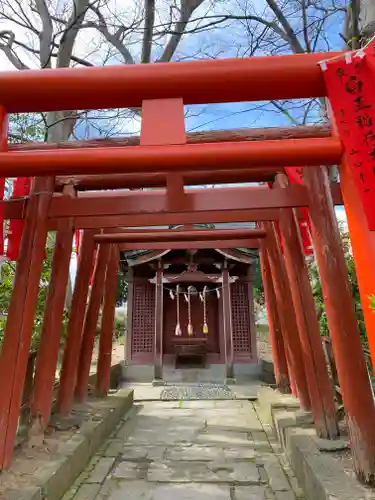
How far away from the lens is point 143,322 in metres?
12.8

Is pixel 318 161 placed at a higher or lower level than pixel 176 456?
higher

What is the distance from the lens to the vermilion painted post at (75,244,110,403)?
6213 millimetres

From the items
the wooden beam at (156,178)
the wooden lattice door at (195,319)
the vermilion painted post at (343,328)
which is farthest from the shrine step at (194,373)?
the vermilion painted post at (343,328)

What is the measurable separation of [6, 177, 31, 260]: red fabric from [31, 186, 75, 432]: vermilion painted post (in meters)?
0.51

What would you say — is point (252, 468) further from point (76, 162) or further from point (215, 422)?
point (76, 162)

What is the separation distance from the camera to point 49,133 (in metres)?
7.43

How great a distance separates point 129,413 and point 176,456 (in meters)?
2.71

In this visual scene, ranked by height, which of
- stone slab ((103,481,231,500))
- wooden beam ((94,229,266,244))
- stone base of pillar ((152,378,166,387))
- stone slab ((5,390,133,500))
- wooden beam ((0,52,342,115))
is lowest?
stone slab ((103,481,231,500))

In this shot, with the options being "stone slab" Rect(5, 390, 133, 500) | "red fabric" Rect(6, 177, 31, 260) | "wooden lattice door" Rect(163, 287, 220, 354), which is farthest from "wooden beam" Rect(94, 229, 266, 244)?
"wooden lattice door" Rect(163, 287, 220, 354)

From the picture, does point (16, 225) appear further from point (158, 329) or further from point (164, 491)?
point (158, 329)

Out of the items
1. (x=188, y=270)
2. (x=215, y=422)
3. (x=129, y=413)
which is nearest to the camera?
(x=215, y=422)

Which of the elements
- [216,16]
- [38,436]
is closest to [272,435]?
[38,436]

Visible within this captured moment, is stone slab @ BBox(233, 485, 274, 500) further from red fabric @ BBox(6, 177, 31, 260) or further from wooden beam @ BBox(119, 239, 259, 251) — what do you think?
wooden beam @ BBox(119, 239, 259, 251)

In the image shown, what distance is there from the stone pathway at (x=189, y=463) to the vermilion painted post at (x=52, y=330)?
37.9 inches
